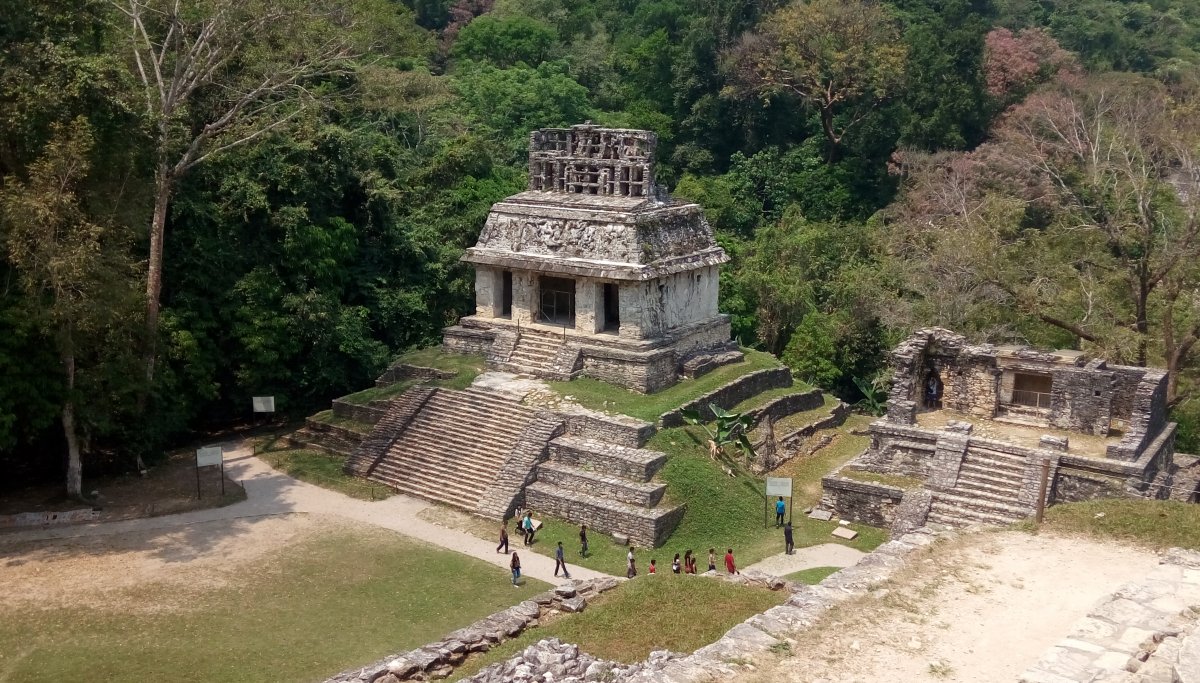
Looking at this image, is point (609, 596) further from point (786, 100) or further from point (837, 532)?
point (786, 100)

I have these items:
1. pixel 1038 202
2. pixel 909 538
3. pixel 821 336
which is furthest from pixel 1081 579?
pixel 1038 202

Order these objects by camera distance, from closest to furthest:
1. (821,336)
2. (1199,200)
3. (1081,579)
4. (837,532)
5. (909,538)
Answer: (1081,579) → (909,538) → (837,532) → (1199,200) → (821,336)

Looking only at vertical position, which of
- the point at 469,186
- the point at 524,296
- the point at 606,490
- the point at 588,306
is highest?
the point at 469,186

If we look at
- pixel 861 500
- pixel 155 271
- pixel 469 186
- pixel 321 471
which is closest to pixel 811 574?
pixel 861 500

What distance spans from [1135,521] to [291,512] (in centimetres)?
1337

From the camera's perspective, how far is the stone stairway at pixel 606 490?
18.4m

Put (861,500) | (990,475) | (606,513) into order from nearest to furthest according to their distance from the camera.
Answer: (606,513) → (990,475) → (861,500)

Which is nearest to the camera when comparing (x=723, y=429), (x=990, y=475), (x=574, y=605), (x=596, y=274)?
(x=574, y=605)

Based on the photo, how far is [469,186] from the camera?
31.1 meters

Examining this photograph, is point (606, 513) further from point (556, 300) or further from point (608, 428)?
point (556, 300)

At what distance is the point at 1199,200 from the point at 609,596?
674 inches

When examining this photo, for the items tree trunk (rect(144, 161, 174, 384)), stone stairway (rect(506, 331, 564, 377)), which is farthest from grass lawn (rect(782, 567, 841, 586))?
tree trunk (rect(144, 161, 174, 384))

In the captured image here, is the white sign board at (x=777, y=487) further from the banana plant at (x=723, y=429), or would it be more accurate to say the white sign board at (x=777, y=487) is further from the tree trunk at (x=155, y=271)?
the tree trunk at (x=155, y=271)

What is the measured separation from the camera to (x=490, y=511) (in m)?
19.3
